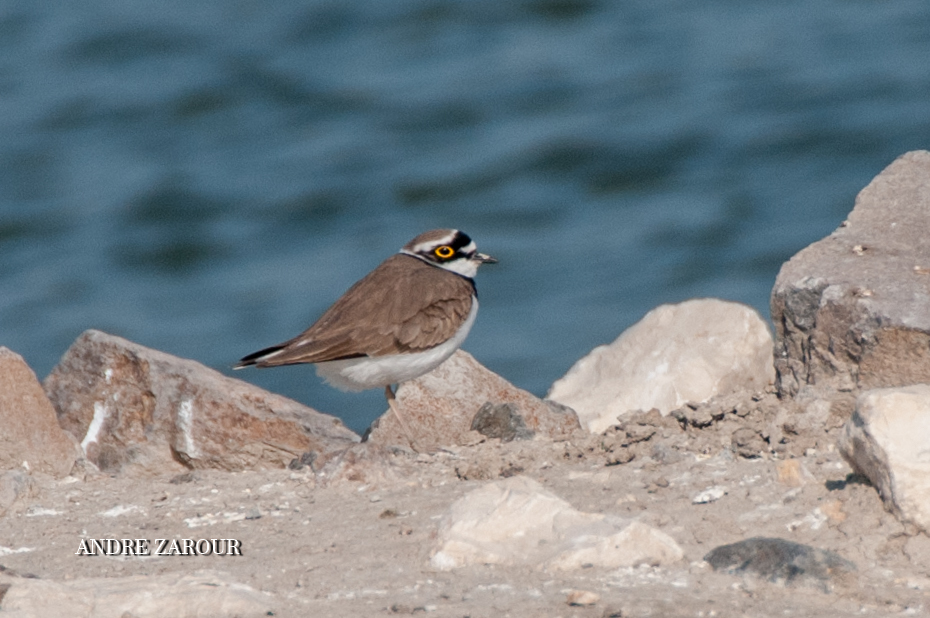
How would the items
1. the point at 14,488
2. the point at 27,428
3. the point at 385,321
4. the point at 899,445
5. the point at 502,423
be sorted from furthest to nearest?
the point at 385,321
the point at 502,423
the point at 27,428
the point at 14,488
the point at 899,445

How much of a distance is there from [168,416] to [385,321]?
3.69 ft

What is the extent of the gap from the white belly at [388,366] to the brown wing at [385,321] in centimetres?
4

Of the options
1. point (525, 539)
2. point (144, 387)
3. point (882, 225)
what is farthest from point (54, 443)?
point (882, 225)

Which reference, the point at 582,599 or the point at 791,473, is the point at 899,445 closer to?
the point at 791,473

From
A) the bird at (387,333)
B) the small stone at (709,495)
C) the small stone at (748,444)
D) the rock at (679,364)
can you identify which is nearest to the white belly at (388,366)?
the bird at (387,333)

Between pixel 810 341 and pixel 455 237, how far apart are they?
238 cm

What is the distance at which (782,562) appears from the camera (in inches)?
153

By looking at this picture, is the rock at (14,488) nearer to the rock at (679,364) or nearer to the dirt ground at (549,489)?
the dirt ground at (549,489)

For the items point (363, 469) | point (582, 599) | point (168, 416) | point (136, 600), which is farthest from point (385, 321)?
point (582, 599)

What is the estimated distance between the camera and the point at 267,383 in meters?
13.1

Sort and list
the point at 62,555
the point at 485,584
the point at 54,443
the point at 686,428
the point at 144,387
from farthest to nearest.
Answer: the point at 144,387 < the point at 54,443 < the point at 686,428 < the point at 62,555 < the point at 485,584

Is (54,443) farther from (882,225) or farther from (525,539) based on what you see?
(882,225)

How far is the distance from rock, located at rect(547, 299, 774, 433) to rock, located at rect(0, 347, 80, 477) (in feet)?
8.13

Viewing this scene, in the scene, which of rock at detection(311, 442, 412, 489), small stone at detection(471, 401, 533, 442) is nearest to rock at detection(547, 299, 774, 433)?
small stone at detection(471, 401, 533, 442)
